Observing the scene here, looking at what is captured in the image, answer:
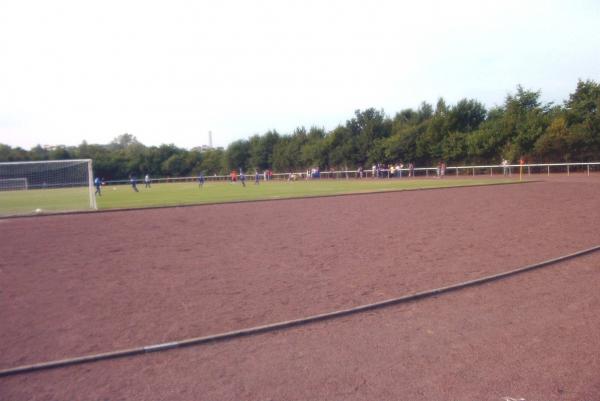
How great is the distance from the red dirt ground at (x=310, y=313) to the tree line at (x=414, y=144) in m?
36.1

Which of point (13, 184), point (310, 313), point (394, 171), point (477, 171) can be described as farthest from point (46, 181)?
point (477, 171)

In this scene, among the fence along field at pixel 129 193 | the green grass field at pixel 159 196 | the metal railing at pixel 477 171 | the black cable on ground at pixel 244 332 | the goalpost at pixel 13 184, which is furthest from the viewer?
the metal railing at pixel 477 171

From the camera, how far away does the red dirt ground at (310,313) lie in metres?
4.33

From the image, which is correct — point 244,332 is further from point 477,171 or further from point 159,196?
point 477,171

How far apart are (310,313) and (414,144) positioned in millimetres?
56523

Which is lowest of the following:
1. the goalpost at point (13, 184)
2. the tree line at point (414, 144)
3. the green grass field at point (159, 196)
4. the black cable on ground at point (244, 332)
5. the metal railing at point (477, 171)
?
the black cable on ground at point (244, 332)

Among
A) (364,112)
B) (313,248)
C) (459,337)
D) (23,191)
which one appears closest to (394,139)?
(364,112)

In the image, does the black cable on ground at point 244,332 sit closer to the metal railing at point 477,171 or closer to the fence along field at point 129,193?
the fence along field at point 129,193

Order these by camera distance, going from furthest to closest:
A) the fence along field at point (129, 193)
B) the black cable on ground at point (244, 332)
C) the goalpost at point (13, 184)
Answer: the goalpost at point (13, 184) < the fence along field at point (129, 193) < the black cable on ground at point (244, 332)

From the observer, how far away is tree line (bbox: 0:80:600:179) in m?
44.3

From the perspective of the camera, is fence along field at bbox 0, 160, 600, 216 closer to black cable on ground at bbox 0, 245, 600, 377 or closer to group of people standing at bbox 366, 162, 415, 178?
group of people standing at bbox 366, 162, 415, 178

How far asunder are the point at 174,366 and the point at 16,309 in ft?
11.7

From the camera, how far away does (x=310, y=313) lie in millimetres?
6262

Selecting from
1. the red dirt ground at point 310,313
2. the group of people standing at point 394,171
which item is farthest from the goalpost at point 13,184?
the group of people standing at point 394,171
